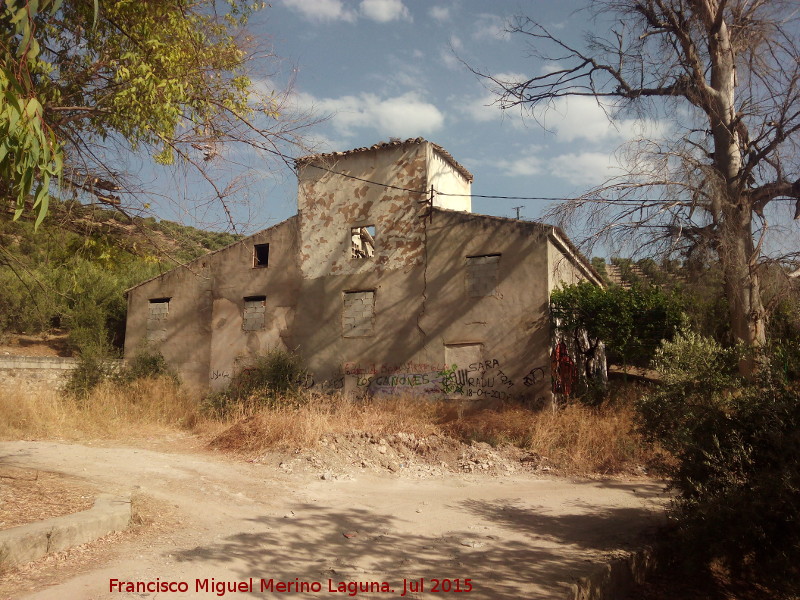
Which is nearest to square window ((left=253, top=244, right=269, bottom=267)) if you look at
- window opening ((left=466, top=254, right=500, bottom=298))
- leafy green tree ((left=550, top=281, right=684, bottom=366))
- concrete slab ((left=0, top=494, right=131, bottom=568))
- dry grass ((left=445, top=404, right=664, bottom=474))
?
window opening ((left=466, top=254, right=500, bottom=298))

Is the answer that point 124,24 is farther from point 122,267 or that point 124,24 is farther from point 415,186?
point 415,186

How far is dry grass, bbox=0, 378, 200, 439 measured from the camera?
12.1 meters

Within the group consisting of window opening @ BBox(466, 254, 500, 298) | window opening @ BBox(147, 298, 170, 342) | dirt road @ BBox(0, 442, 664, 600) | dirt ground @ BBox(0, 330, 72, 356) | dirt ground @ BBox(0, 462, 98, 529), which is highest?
window opening @ BBox(466, 254, 500, 298)

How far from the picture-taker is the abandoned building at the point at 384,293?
1447 centimetres

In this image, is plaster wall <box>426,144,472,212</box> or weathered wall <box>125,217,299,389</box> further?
weathered wall <box>125,217,299,389</box>

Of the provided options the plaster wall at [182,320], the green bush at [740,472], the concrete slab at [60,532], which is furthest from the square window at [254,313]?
the green bush at [740,472]

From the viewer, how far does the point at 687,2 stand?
1218 centimetres

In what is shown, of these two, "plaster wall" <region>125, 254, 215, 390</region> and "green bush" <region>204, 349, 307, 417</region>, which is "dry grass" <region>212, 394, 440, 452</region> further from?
"plaster wall" <region>125, 254, 215, 390</region>

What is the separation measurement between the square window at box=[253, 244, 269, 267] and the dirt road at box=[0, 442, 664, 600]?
943 centimetres

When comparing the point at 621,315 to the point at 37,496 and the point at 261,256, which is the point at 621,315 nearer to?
the point at 261,256

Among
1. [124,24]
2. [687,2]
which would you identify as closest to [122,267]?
[124,24]

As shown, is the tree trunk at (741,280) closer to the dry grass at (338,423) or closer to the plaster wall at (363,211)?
the dry grass at (338,423)

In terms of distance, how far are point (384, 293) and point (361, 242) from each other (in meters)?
2.39

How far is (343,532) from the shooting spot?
242 inches
